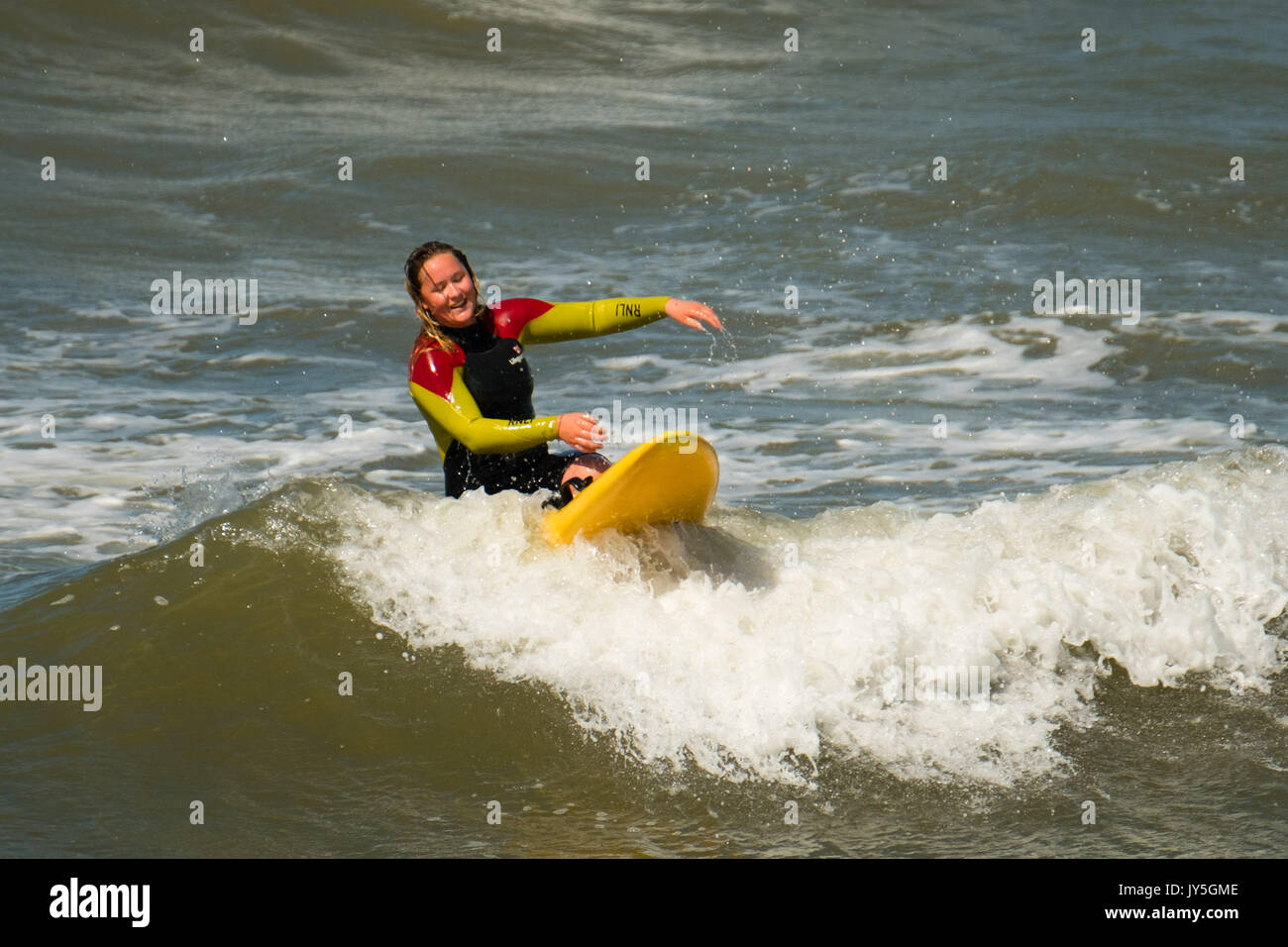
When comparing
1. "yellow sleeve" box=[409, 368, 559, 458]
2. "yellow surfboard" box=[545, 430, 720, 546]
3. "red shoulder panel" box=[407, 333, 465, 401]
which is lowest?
"yellow surfboard" box=[545, 430, 720, 546]

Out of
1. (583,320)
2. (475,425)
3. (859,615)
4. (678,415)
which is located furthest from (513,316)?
(678,415)

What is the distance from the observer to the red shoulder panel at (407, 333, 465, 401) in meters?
4.97

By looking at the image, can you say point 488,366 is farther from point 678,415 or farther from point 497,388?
point 678,415

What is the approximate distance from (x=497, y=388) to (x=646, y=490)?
2.30ft

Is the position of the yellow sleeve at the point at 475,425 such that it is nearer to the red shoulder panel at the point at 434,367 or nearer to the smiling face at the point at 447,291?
the red shoulder panel at the point at 434,367

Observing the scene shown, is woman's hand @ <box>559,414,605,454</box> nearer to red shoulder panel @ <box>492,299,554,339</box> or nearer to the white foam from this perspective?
the white foam

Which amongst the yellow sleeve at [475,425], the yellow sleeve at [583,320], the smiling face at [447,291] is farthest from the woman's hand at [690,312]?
the smiling face at [447,291]

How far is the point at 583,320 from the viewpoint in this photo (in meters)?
5.52

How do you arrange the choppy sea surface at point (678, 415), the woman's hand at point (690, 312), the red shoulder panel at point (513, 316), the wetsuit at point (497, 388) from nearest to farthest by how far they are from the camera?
the choppy sea surface at point (678, 415) < the wetsuit at point (497, 388) < the woman's hand at point (690, 312) < the red shoulder panel at point (513, 316)

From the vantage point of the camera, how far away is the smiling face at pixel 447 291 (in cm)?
505

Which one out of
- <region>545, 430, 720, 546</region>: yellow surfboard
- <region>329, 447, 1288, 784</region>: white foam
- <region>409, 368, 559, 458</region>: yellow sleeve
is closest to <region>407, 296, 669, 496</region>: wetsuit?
Answer: <region>409, 368, 559, 458</region>: yellow sleeve

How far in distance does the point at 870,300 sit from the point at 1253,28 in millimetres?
10226

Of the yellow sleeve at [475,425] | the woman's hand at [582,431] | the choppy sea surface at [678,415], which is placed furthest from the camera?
the yellow sleeve at [475,425]
